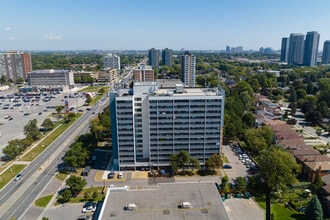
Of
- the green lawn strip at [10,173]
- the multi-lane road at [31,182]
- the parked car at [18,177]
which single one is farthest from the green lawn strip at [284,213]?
the green lawn strip at [10,173]

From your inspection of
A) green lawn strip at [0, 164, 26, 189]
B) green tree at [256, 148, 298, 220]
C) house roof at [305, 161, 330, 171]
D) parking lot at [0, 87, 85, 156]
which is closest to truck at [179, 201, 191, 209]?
green tree at [256, 148, 298, 220]

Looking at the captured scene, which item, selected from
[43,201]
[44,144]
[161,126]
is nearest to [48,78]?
[44,144]

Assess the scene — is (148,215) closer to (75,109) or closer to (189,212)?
(189,212)

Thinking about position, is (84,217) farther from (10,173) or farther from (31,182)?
(10,173)

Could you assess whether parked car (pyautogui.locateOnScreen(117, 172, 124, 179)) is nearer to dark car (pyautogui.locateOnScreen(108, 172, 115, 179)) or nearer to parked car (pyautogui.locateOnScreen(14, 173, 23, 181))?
dark car (pyautogui.locateOnScreen(108, 172, 115, 179))

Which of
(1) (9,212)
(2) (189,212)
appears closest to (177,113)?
(2) (189,212)

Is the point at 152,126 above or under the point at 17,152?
above

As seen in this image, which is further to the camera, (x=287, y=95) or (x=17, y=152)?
(x=287, y=95)

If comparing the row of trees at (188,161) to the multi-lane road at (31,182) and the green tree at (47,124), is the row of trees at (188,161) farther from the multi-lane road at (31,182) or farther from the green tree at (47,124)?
the green tree at (47,124)
